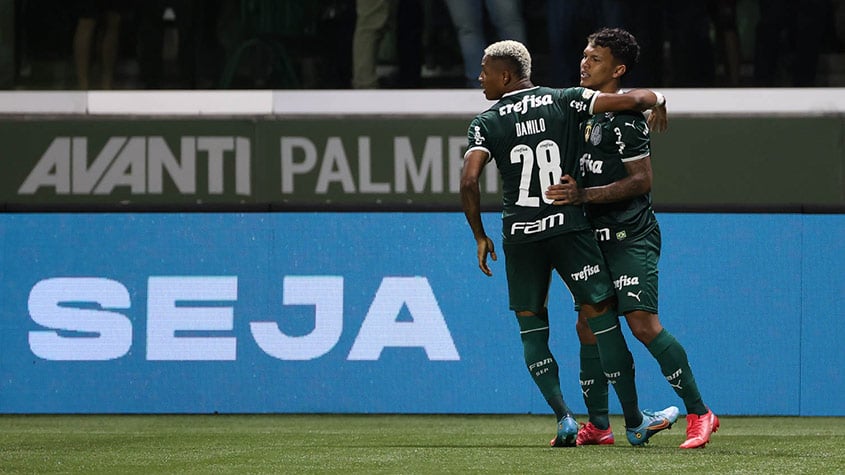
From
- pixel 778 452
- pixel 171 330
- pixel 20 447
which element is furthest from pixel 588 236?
pixel 171 330

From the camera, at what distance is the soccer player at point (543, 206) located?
581 cm

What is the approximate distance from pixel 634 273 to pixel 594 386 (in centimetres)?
58

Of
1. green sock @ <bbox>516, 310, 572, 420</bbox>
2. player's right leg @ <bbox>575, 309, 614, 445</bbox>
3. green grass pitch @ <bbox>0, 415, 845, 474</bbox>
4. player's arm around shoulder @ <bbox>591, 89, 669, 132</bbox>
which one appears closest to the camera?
green grass pitch @ <bbox>0, 415, 845, 474</bbox>

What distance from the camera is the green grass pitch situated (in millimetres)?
5113

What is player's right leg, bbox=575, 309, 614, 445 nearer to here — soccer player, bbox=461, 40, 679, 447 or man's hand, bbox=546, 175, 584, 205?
soccer player, bbox=461, 40, 679, 447

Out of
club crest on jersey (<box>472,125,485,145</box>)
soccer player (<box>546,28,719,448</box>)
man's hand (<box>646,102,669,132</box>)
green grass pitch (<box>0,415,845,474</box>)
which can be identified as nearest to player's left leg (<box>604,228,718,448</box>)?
soccer player (<box>546,28,719,448</box>)

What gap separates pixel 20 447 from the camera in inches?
250

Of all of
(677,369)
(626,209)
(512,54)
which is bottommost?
(677,369)

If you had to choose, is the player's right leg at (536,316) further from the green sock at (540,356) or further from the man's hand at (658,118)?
the man's hand at (658,118)

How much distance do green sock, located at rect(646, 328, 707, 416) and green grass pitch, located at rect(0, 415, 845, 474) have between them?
0.19m

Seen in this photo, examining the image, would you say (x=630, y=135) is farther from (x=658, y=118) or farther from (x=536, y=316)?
(x=536, y=316)

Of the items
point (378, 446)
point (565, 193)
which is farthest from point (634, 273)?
point (378, 446)

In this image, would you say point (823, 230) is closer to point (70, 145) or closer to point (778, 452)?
point (778, 452)

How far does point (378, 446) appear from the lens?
6180 mm
